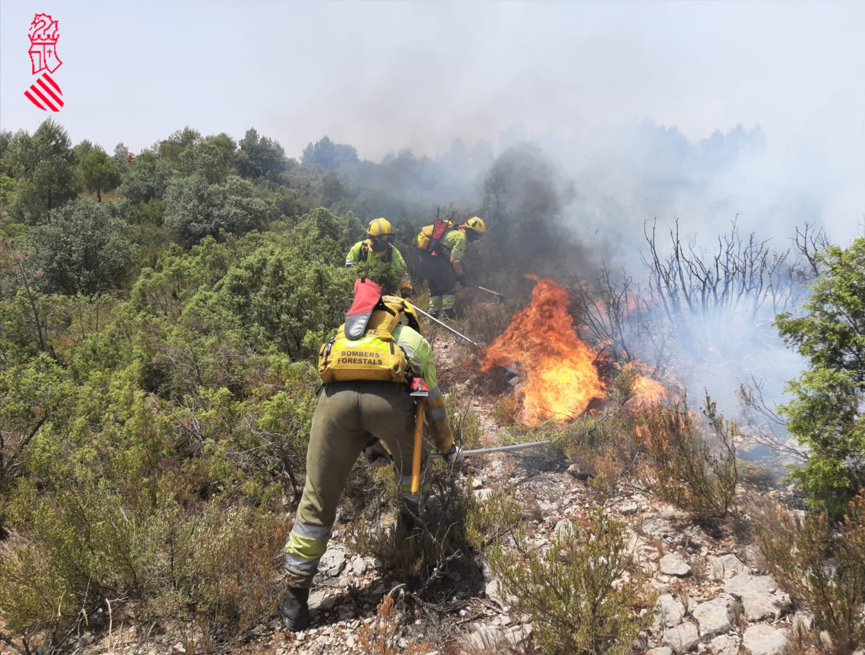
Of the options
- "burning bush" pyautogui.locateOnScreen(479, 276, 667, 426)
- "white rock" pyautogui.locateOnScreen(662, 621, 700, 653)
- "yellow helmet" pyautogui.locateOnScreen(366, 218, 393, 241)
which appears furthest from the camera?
"yellow helmet" pyautogui.locateOnScreen(366, 218, 393, 241)

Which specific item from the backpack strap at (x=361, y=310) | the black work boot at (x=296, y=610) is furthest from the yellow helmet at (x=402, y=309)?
the black work boot at (x=296, y=610)

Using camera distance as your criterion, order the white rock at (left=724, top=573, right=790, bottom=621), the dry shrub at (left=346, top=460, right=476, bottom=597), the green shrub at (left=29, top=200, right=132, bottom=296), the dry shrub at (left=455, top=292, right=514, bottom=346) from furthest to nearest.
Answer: the green shrub at (left=29, top=200, right=132, bottom=296) < the dry shrub at (left=455, top=292, right=514, bottom=346) < the dry shrub at (left=346, top=460, right=476, bottom=597) < the white rock at (left=724, top=573, right=790, bottom=621)

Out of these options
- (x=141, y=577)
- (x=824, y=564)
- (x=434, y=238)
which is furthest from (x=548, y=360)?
(x=434, y=238)

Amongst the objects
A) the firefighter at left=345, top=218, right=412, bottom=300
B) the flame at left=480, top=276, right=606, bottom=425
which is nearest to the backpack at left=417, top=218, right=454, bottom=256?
the firefighter at left=345, top=218, right=412, bottom=300

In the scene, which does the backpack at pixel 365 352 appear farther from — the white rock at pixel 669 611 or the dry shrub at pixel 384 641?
the white rock at pixel 669 611

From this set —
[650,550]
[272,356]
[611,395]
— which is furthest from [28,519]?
[611,395]

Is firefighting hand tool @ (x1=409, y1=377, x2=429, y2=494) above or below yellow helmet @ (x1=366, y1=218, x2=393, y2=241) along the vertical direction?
below

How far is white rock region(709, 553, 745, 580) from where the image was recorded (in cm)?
284

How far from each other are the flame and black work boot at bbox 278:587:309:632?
2.99 meters

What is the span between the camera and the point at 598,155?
1376cm

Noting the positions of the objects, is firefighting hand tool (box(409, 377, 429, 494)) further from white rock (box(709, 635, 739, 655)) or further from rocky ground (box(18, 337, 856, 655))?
white rock (box(709, 635, 739, 655))

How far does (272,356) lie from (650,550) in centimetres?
374

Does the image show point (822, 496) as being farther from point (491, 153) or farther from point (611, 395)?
point (491, 153)

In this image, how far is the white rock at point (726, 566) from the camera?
2.84m
